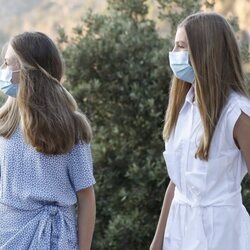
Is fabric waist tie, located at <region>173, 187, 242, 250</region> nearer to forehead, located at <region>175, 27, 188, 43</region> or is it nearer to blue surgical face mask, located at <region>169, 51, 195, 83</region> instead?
blue surgical face mask, located at <region>169, 51, 195, 83</region>

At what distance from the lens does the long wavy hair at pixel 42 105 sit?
10.1 ft

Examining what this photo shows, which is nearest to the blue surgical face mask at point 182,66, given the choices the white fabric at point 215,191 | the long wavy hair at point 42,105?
the white fabric at point 215,191

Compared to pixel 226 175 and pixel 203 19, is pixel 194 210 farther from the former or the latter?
pixel 203 19

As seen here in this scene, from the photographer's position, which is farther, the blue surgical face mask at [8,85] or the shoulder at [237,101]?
the blue surgical face mask at [8,85]

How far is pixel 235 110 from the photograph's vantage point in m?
3.05

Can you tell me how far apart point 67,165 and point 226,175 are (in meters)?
0.62

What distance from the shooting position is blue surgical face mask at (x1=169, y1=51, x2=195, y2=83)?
3164mm

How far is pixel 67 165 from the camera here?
315 cm

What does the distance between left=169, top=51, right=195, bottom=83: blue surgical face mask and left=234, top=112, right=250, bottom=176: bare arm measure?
0.27 metres

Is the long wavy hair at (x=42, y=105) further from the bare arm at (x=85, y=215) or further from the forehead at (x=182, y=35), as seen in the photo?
the forehead at (x=182, y=35)

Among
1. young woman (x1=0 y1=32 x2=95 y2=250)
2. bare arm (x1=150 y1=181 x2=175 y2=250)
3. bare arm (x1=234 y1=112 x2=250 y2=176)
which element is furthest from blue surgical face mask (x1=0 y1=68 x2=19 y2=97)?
bare arm (x1=234 y1=112 x2=250 y2=176)

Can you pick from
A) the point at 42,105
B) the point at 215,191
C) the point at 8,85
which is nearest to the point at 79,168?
the point at 42,105

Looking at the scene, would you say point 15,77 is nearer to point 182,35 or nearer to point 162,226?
point 182,35

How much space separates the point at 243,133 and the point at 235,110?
93 mm
